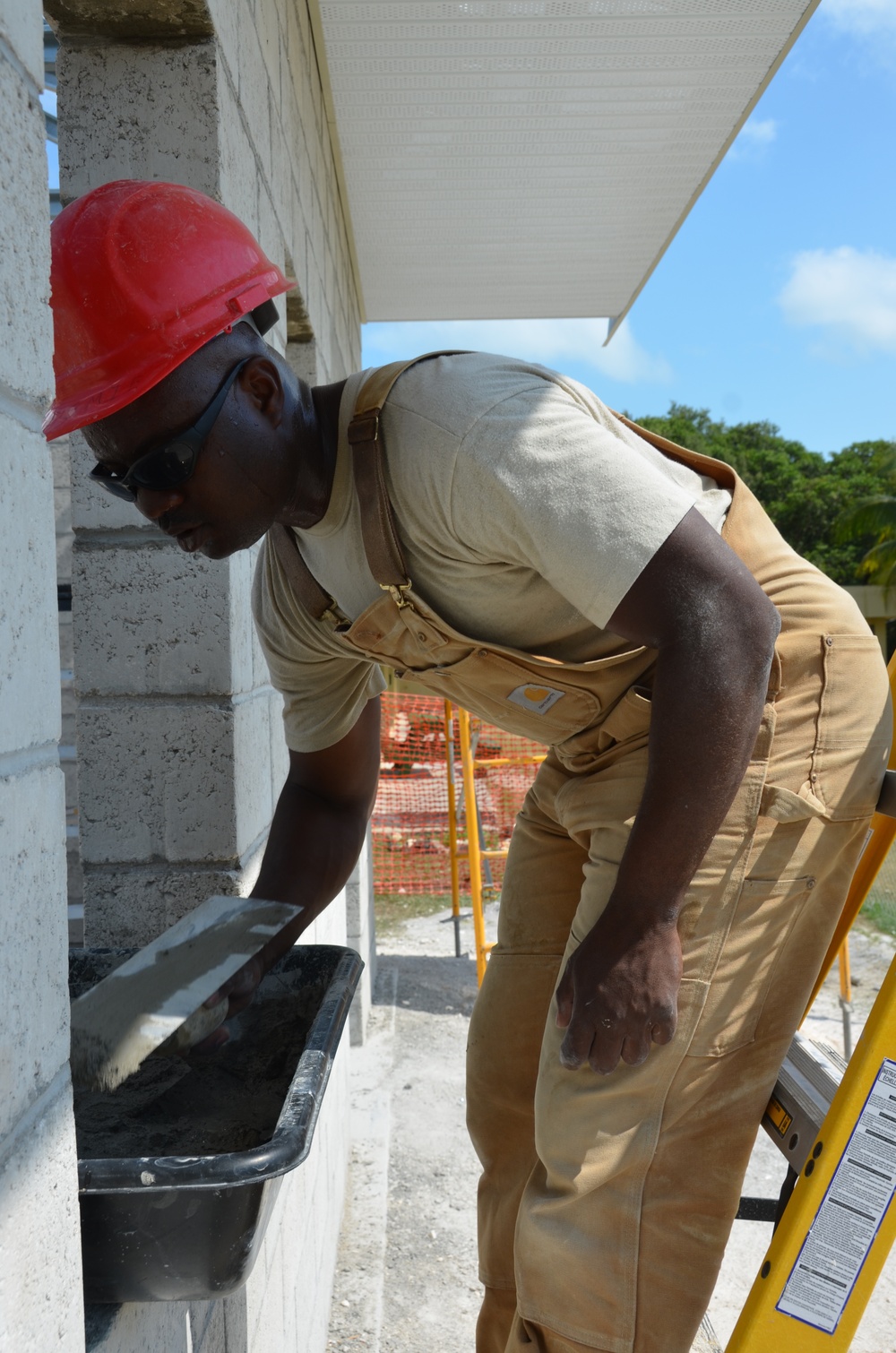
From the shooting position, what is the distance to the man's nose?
1.66 m

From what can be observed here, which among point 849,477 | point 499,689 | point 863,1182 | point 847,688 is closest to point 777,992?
point 863,1182

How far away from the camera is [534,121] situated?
471cm

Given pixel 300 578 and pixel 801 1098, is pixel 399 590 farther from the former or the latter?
pixel 801 1098

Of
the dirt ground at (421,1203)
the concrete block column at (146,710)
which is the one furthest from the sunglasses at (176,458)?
the dirt ground at (421,1203)

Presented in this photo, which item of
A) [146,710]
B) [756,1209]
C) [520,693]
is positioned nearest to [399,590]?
[520,693]

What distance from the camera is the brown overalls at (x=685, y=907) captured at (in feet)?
5.39

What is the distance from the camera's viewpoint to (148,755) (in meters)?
2.15

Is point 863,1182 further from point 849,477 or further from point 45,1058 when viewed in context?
point 849,477

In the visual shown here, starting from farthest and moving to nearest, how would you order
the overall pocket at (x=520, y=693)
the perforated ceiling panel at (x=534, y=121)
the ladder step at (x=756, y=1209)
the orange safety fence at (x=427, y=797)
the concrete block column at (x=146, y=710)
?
the orange safety fence at (x=427, y=797) < the perforated ceiling panel at (x=534, y=121) < the concrete block column at (x=146, y=710) < the ladder step at (x=756, y=1209) < the overall pocket at (x=520, y=693)

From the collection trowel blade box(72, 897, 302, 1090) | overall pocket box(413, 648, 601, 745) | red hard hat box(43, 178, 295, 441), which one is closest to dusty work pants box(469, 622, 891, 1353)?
overall pocket box(413, 648, 601, 745)

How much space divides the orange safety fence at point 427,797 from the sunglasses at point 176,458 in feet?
20.2

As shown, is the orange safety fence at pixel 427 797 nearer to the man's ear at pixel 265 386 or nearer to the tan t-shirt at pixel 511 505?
the tan t-shirt at pixel 511 505

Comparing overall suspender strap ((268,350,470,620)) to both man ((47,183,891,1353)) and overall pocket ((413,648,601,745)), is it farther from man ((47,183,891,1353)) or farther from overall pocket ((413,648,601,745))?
overall pocket ((413,648,601,745))

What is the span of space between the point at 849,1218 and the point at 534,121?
4.60 meters
